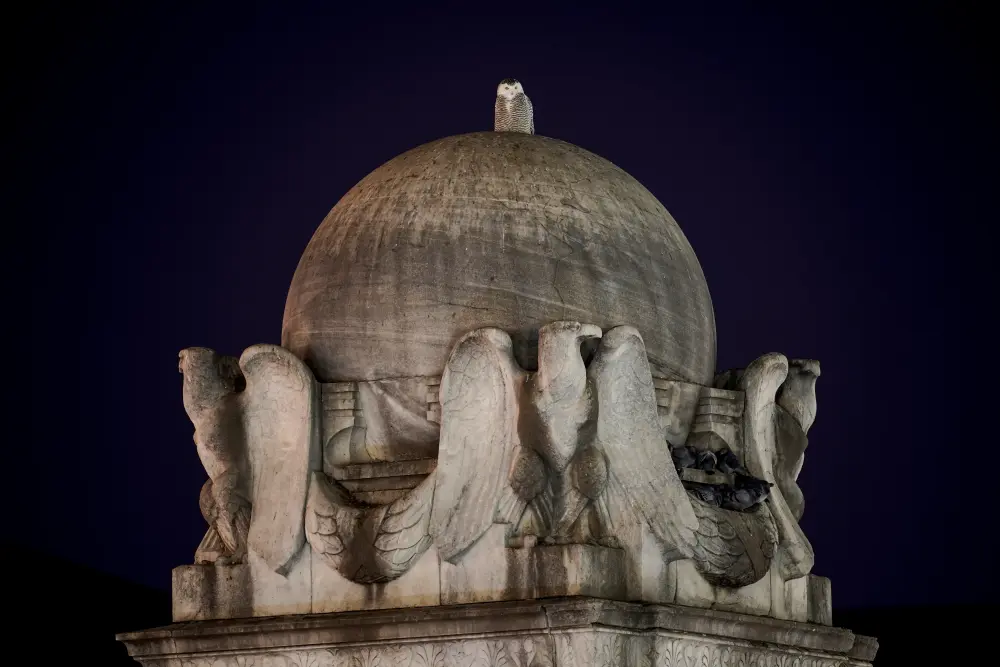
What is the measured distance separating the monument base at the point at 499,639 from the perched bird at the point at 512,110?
493cm

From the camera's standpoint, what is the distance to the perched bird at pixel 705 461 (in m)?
19.6

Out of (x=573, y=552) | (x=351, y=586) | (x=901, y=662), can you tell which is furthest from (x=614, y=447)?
(x=901, y=662)

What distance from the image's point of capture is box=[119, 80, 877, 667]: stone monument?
713 inches

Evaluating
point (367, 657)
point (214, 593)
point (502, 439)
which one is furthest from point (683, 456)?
point (214, 593)

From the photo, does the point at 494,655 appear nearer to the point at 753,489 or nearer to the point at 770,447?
the point at 753,489

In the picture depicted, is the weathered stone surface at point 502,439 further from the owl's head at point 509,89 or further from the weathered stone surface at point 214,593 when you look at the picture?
the owl's head at point 509,89

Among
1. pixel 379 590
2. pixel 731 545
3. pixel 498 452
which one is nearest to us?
pixel 498 452

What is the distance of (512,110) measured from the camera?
20.7 m

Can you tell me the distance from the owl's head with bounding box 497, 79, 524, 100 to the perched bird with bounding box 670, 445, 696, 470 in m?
3.69

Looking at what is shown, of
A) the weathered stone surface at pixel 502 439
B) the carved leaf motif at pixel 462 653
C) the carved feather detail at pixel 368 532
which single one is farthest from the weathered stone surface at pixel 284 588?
the carved leaf motif at pixel 462 653

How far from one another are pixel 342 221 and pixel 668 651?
4.79 meters

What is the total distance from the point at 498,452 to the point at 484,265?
167 cm

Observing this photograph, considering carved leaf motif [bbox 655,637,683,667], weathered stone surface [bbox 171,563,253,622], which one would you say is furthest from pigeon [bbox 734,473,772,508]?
weathered stone surface [bbox 171,563,253,622]

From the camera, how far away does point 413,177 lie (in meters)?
19.7
